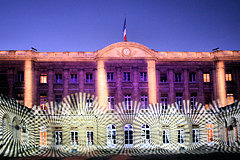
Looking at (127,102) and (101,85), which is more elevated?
(101,85)

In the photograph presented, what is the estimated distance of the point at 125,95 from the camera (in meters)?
25.3

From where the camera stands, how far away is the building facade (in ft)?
79.0

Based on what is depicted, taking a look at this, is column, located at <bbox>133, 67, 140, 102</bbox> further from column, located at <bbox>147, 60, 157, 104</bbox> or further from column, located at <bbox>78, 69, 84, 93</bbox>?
column, located at <bbox>78, 69, 84, 93</bbox>

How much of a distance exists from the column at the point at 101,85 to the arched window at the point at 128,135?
3009 millimetres

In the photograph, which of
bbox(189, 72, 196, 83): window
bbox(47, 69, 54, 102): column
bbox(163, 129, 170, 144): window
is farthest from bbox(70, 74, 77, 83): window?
bbox(189, 72, 196, 83): window

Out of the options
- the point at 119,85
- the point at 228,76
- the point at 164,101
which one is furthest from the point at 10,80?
the point at 228,76

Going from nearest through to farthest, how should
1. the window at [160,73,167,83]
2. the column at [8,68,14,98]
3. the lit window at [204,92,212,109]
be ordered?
the column at [8,68,14,98] → the lit window at [204,92,212,109] → the window at [160,73,167,83]

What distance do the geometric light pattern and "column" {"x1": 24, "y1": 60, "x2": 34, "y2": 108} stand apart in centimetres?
87

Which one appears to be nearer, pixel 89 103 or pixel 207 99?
pixel 89 103

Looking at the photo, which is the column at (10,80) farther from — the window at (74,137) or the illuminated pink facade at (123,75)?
the window at (74,137)

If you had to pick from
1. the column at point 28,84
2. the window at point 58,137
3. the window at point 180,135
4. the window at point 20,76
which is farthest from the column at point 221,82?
the window at point 20,76

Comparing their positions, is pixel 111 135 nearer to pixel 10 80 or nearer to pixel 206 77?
pixel 10 80

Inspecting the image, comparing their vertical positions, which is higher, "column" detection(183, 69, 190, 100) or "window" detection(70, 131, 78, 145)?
"column" detection(183, 69, 190, 100)

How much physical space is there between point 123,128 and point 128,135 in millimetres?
808
